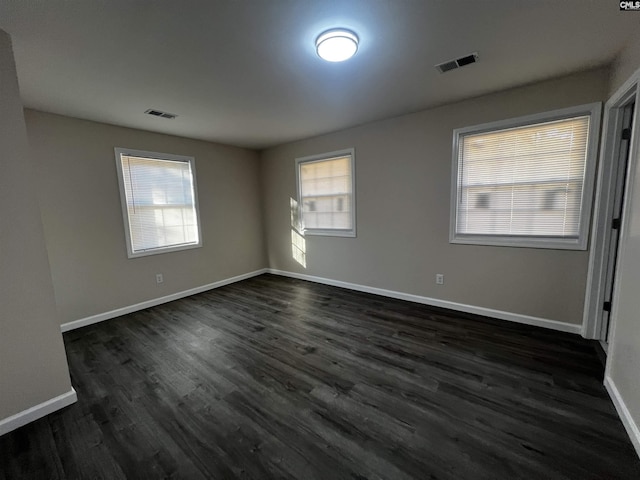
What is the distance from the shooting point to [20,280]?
1813 millimetres

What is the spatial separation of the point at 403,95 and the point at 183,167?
11.1 feet

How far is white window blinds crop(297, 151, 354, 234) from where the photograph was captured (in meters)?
4.35

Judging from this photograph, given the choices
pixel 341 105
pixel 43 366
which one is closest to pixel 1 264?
pixel 43 366

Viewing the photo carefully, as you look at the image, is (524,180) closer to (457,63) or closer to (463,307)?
(457,63)

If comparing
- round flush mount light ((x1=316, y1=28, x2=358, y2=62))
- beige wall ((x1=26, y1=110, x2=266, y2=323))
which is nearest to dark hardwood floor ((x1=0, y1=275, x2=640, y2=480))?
beige wall ((x1=26, y1=110, x2=266, y2=323))

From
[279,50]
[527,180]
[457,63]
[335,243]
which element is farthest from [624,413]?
[335,243]

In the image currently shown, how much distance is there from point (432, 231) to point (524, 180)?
110cm

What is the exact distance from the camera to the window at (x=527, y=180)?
266 centimetres

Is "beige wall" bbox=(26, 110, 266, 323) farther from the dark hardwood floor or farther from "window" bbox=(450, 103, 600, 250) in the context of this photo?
"window" bbox=(450, 103, 600, 250)

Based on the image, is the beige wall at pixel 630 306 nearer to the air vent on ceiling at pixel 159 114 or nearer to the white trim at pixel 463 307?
the white trim at pixel 463 307

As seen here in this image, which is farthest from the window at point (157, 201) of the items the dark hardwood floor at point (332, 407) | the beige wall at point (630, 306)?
the beige wall at point (630, 306)

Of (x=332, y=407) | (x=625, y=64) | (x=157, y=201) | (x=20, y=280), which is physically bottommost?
(x=332, y=407)

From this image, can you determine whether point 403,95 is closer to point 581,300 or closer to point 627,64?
point 627,64

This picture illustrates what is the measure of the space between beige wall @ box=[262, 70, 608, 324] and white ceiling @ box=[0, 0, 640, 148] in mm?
240
